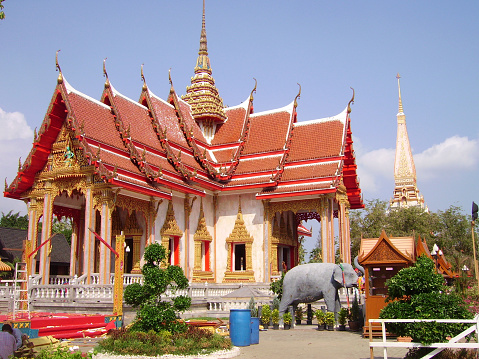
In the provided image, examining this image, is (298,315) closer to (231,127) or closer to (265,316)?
(265,316)

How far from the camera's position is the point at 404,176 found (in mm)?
69812

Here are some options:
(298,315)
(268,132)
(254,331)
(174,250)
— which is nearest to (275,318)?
(298,315)

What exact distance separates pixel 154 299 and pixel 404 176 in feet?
207

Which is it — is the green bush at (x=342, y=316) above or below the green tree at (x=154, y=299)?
below

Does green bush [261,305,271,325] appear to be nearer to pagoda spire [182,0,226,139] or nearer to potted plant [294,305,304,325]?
potted plant [294,305,304,325]

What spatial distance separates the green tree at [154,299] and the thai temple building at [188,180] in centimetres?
707

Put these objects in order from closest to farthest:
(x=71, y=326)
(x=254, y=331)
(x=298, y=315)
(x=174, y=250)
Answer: (x=254, y=331), (x=71, y=326), (x=298, y=315), (x=174, y=250)

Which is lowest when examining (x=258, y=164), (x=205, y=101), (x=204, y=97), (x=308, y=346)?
(x=308, y=346)

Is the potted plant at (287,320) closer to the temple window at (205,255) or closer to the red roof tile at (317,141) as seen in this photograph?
the temple window at (205,255)

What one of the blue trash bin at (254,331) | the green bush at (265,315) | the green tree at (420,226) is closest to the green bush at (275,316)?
the green bush at (265,315)

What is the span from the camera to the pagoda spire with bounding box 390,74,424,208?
67.7 metres

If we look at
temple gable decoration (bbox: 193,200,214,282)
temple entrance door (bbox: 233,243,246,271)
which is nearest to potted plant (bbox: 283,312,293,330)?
temple gable decoration (bbox: 193,200,214,282)

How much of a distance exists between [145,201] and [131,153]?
200 cm

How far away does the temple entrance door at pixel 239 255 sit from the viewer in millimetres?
24984
